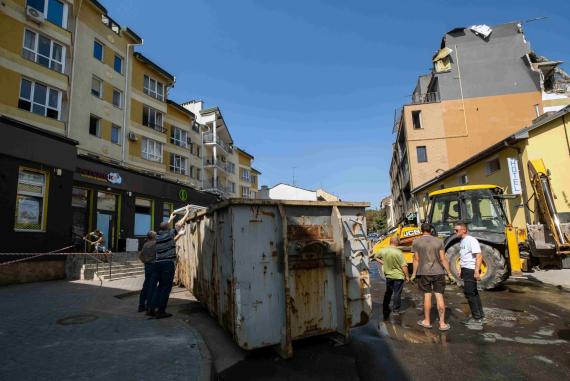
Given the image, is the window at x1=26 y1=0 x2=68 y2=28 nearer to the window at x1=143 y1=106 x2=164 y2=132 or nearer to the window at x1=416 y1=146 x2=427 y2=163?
the window at x1=143 y1=106 x2=164 y2=132

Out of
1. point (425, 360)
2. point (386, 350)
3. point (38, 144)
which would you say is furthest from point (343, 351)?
point (38, 144)

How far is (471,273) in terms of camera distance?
6.20 metres

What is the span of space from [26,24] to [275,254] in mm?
20319

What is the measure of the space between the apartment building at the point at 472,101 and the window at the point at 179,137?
Answer: 20953 millimetres

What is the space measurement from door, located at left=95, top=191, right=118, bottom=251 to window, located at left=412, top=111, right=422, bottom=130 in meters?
26.6

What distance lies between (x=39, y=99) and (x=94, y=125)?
4265 millimetres

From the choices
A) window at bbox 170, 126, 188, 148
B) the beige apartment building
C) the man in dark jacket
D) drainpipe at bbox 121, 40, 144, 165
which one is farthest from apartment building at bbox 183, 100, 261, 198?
the man in dark jacket

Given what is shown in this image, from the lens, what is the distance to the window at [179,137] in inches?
1193

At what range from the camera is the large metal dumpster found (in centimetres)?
431

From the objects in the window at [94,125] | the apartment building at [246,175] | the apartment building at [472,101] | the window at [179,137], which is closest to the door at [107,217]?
the window at [94,125]

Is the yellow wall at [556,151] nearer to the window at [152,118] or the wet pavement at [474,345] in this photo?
the wet pavement at [474,345]

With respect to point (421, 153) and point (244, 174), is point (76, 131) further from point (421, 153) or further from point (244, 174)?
point (244, 174)

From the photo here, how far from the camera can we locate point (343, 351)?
4.69 m

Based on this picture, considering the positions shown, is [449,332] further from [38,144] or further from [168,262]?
[38,144]
